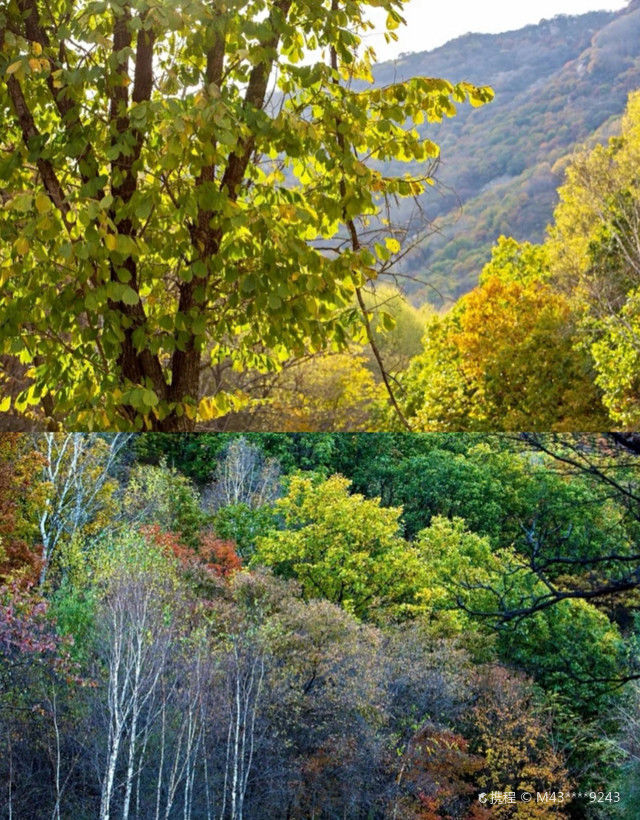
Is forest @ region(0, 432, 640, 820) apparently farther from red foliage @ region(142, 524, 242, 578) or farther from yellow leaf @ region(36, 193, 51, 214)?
yellow leaf @ region(36, 193, 51, 214)

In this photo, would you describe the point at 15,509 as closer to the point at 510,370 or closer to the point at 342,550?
the point at 342,550

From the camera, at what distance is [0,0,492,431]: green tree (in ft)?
13.1

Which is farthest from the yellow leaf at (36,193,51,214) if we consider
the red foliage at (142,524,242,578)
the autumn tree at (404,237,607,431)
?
the autumn tree at (404,237,607,431)

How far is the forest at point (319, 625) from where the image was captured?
2750 millimetres

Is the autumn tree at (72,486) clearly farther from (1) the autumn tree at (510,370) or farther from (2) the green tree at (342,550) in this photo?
(1) the autumn tree at (510,370)

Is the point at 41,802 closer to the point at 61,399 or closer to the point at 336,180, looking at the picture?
the point at 61,399

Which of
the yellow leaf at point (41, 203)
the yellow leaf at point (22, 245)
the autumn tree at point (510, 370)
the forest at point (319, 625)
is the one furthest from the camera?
the autumn tree at point (510, 370)

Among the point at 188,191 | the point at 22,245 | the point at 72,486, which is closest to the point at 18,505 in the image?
the point at 72,486

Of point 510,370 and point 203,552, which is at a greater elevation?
point 510,370

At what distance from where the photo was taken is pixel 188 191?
4.16 meters

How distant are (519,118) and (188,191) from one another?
48.9 meters

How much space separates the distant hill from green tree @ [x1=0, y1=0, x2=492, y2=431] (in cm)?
3287

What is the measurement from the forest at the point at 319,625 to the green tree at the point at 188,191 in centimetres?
112

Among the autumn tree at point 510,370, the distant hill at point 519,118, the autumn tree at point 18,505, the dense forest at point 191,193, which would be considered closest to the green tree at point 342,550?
the autumn tree at point 18,505
